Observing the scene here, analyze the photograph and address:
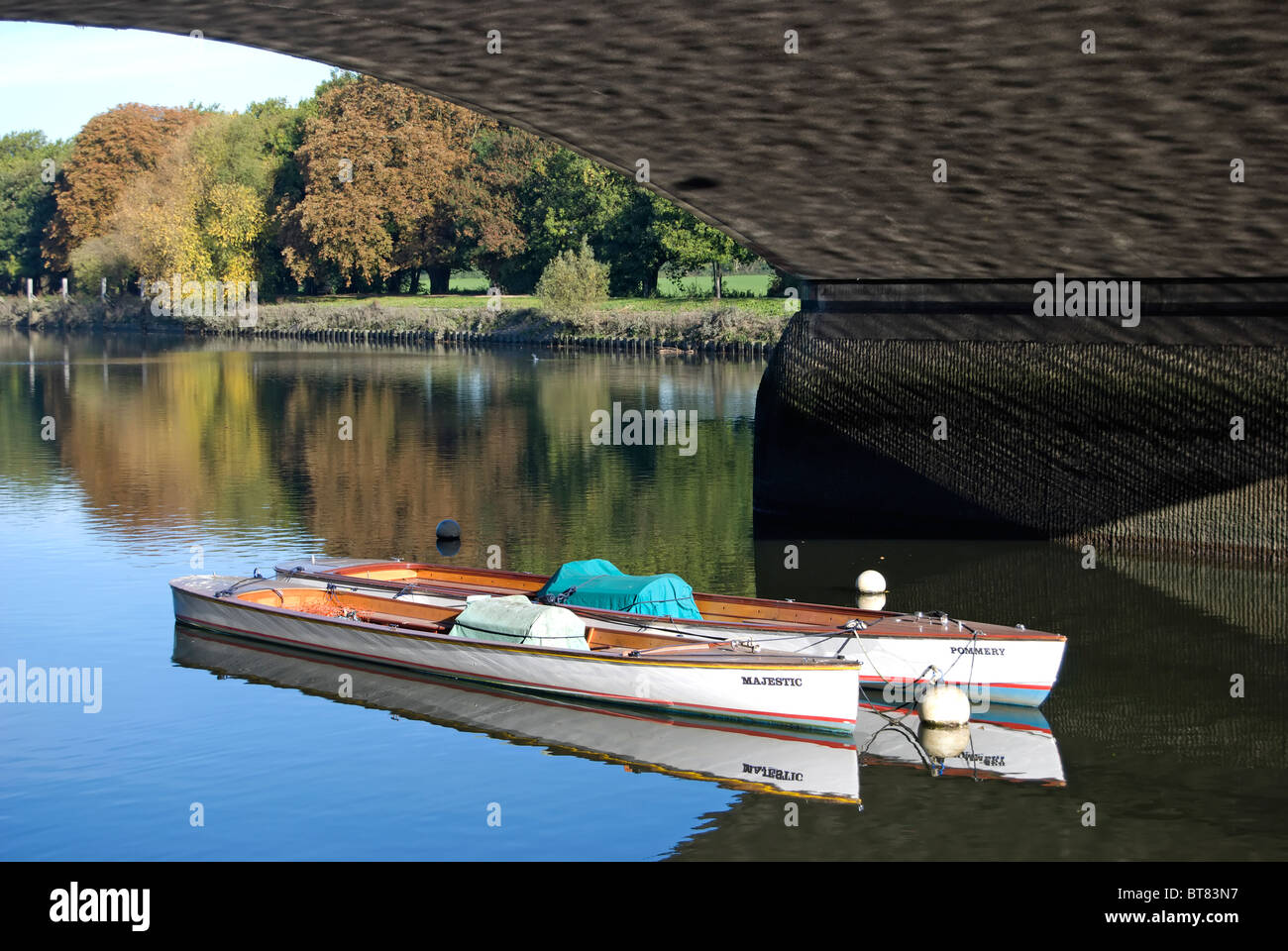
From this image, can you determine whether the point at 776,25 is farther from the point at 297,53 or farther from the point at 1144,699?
the point at 1144,699

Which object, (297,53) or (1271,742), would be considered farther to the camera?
(297,53)

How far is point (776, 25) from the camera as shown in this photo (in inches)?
573

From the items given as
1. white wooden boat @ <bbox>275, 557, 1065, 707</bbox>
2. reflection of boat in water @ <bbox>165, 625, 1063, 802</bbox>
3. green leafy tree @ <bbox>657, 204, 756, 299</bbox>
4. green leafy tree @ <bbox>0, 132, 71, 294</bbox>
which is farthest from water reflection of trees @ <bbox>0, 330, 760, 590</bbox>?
green leafy tree @ <bbox>0, 132, 71, 294</bbox>

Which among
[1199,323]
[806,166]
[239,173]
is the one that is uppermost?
[239,173]

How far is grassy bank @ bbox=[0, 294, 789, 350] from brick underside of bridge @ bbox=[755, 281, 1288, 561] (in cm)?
4133

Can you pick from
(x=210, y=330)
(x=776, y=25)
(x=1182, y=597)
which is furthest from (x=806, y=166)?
(x=210, y=330)

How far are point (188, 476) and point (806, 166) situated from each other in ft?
59.5

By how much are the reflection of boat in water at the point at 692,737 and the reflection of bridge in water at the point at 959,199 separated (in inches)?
264

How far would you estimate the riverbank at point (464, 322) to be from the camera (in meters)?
70.8

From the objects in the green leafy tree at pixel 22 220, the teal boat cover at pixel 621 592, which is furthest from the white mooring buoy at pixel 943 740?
the green leafy tree at pixel 22 220

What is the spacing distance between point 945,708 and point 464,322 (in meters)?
71.6

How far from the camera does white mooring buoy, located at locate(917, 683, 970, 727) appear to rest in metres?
15.6

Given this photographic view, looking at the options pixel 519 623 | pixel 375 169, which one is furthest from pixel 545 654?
pixel 375 169

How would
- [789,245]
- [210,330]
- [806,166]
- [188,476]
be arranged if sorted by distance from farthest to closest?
[210,330]
[188,476]
[789,245]
[806,166]
